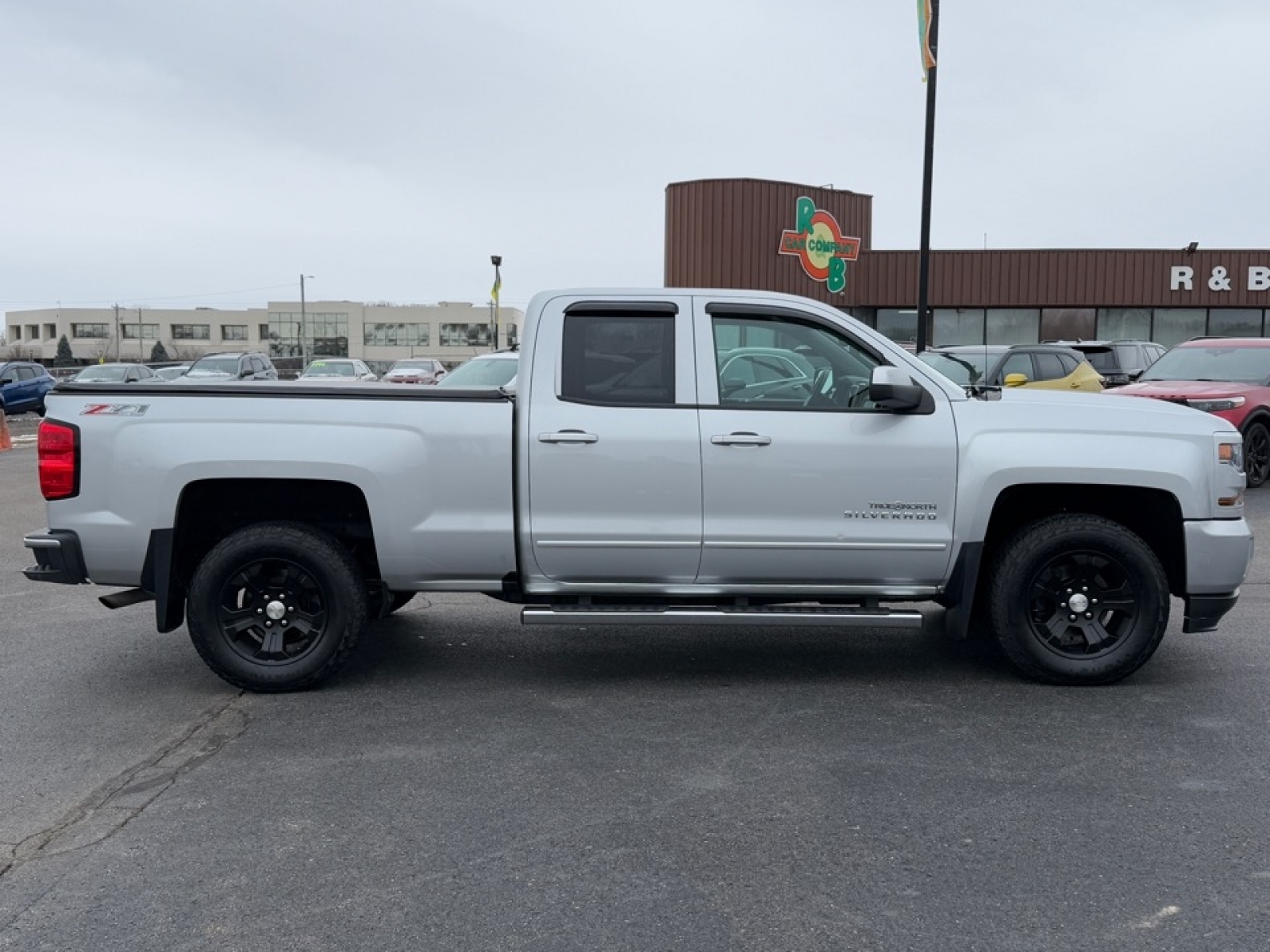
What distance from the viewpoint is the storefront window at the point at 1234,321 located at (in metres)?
33.5

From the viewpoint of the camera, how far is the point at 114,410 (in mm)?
5766

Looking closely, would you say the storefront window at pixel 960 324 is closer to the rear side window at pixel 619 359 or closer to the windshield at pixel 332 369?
the windshield at pixel 332 369

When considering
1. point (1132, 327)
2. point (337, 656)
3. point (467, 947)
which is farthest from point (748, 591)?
point (1132, 327)

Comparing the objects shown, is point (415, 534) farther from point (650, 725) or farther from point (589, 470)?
point (650, 725)

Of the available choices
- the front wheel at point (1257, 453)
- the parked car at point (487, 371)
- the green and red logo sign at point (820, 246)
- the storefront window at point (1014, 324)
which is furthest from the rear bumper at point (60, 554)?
the storefront window at point (1014, 324)

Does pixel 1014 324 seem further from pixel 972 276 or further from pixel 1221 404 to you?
pixel 1221 404

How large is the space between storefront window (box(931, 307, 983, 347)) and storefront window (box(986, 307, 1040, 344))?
0.30 meters

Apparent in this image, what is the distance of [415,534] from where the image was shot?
5.77 meters

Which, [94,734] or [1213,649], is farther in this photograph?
[1213,649]

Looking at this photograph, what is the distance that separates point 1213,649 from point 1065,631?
1428 mm

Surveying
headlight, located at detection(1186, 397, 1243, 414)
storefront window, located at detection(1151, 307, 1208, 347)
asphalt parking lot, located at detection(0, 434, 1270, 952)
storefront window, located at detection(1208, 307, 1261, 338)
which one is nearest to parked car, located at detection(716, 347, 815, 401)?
asphalt parking lot, located at detection(0, 434, 1270, 952)

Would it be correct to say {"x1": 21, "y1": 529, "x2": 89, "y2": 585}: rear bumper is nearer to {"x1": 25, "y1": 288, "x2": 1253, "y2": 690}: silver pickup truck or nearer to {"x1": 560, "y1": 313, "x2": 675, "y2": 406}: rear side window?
{"x1": 25, "y1": 288, "x2": 1253, "y2": 690}: silver pickup truck

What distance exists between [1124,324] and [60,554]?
32667mm

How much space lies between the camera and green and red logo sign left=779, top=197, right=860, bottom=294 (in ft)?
107
